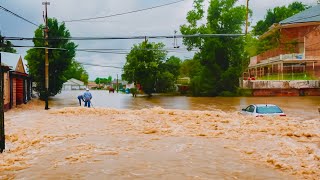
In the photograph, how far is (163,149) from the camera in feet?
45.3

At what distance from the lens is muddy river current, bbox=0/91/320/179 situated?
1041cm

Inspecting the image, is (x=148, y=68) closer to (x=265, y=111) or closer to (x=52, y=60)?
(x=52, y=60)

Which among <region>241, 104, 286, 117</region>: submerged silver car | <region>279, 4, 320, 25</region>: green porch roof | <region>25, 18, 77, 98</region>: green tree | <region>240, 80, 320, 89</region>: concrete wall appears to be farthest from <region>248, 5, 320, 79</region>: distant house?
<region>241, 104, 286, 117</region>: submerged silver car

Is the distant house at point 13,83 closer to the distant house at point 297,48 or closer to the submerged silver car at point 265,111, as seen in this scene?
the submerged silver car at point 265,111

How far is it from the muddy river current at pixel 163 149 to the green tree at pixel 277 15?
63322mm

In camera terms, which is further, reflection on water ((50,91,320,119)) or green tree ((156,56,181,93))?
green tree ((156,56,181,93))

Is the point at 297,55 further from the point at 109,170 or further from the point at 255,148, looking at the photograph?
the point at 109,170

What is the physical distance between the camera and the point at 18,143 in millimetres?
15109

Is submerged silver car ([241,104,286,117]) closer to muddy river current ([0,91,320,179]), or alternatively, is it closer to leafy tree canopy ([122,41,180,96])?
muddy river current ([0,91,320,179])

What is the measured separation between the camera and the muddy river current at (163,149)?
10.4 metres

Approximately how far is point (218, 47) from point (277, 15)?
24.8m

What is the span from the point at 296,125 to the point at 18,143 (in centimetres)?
1368

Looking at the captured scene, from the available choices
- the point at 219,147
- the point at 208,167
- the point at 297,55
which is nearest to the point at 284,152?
the point at 219,147

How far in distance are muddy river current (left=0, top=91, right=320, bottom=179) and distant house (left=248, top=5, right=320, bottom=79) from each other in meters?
32.3
